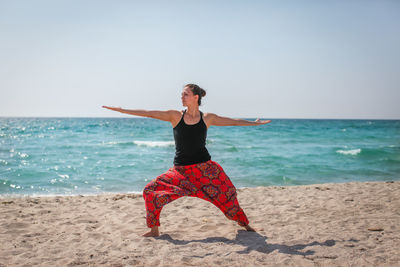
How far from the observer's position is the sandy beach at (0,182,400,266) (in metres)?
3.45

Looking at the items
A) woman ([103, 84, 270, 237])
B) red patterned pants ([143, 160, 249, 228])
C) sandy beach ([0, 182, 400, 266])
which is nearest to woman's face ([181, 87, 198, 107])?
woman ([103, 84, 270, 237])

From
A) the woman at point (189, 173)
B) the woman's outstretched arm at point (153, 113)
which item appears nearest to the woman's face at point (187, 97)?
the woman at point (189, 173)

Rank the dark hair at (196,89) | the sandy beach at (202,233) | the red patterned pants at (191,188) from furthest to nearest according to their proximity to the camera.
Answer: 1. the dark hair at (196,89)
2. the red patterned pants at (191,188)
3. the sandy beach at (202,233)

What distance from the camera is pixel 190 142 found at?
13.7 feet

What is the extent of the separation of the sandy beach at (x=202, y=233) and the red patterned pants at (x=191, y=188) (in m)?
0.40

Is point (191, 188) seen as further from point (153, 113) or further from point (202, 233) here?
point (153, 113)

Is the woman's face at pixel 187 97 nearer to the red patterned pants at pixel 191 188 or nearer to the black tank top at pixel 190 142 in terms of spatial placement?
the black tank top at pixel 190 142

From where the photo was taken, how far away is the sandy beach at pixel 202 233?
345 centimetres

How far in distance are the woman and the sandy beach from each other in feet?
1.58

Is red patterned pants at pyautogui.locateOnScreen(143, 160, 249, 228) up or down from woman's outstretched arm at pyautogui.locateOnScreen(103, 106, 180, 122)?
down

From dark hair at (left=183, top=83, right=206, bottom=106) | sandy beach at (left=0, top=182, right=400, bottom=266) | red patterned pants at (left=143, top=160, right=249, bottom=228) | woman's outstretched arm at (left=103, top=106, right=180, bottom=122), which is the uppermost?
dark hair at (left=183, top=83, right=206, bottom=106)

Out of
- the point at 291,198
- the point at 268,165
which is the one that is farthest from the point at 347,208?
the point at 268,165

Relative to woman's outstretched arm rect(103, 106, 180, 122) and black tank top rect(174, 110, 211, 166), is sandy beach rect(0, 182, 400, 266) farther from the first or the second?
woman's outstretched arm rect(103, 106, 180, 122)

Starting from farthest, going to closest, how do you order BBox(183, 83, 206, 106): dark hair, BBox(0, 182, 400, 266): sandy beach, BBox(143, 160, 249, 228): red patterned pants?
BBox(183, 83, 206, 106): dark hair < BBox(143, 160, 249, 228): red patterned pants < BBox(0, 182, 400, 266): sandy beach
